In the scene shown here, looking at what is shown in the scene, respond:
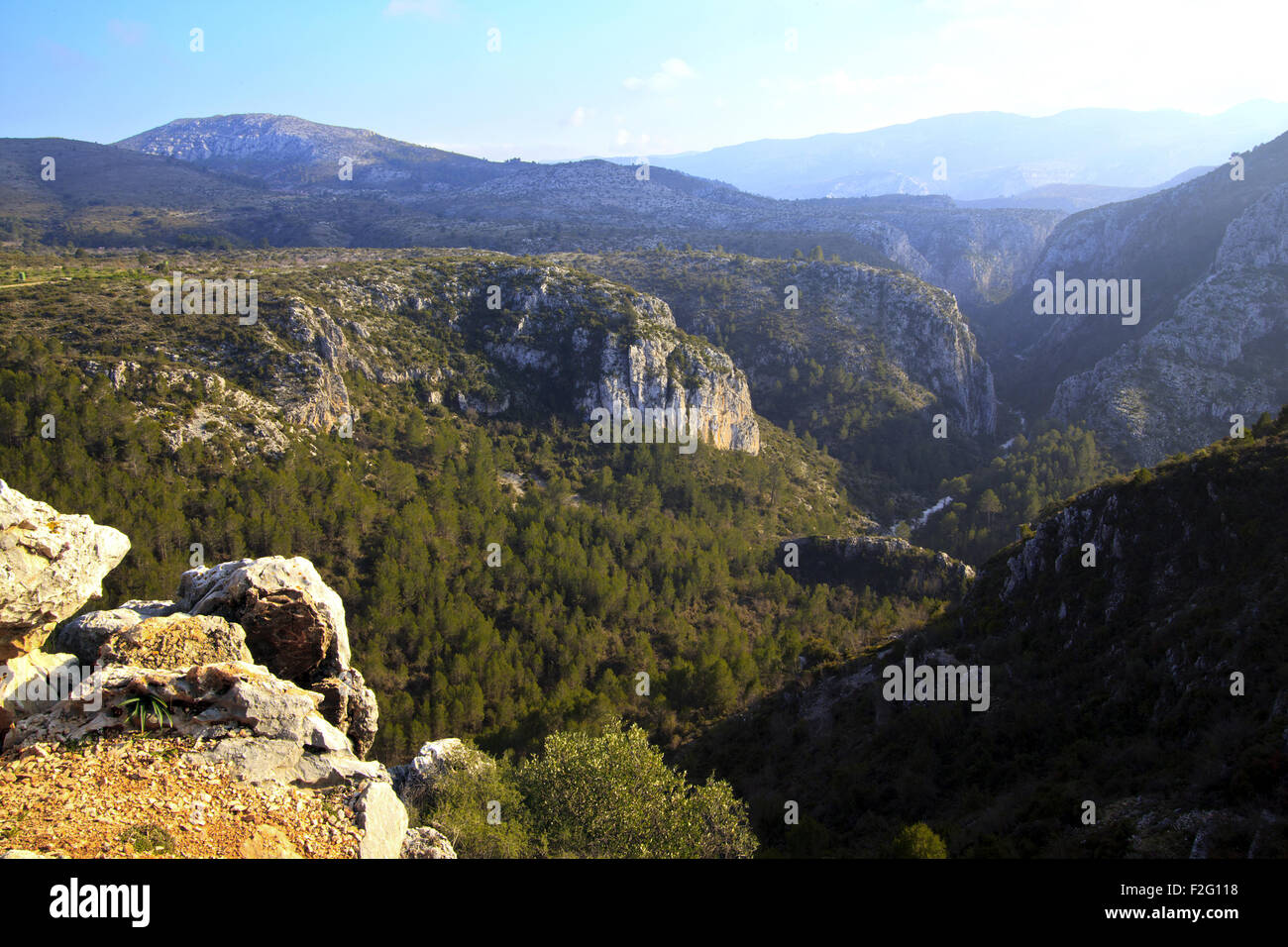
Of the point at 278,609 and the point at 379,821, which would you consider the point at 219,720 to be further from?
the point at 278,609

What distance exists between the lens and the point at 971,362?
533ft

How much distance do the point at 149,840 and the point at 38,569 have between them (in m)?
8.73

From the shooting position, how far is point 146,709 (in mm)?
16969

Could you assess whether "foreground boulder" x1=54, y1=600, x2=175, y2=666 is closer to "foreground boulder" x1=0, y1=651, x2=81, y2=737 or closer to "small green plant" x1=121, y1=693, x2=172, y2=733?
"foreground boulder" x1=0, y1=651, x2=81, y2=737

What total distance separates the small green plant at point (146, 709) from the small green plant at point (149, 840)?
145 inches

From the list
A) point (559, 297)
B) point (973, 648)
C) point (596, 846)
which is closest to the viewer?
point (596, 846)

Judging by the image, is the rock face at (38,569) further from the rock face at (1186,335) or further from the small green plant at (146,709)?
the rock face at (1186,335)

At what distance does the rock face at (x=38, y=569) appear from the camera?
17.2m

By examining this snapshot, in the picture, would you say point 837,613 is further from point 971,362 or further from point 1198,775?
point 971,362

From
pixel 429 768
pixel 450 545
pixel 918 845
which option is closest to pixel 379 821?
pixel 429 768

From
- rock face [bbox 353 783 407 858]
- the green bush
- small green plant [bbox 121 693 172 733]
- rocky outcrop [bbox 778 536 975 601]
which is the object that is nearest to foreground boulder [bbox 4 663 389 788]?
small green plant [bbox 121 693 172 733]

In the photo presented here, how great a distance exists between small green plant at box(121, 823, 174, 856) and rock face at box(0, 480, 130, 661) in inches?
297

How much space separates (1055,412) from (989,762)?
430ft

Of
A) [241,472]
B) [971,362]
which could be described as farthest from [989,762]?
[971,362]
